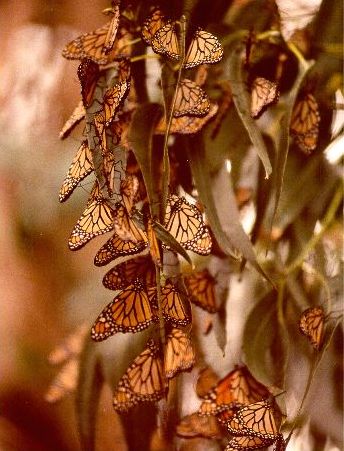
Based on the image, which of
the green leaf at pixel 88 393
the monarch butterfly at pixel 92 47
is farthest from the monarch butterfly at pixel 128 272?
the monarch butterfly at pixel 92 47

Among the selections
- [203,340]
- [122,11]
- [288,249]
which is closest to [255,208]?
[288,249]

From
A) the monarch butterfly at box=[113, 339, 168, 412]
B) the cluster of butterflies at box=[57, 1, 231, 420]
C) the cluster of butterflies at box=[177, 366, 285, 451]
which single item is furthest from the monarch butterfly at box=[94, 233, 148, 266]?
the cluster of butterflies at box=[177, 366, 285, 451]

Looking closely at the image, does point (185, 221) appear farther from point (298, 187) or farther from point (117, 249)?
point (298, 187)

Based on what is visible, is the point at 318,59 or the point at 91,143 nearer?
the point at 91,143

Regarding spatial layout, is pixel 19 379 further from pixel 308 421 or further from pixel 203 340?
pixel 308 421

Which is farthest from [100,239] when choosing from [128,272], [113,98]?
[113,98]

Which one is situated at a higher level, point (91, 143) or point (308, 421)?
point (91, 143)

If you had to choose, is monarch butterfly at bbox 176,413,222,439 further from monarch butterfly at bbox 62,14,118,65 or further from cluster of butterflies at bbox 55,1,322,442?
monarch butterfly at bbox 62,14,118,65
